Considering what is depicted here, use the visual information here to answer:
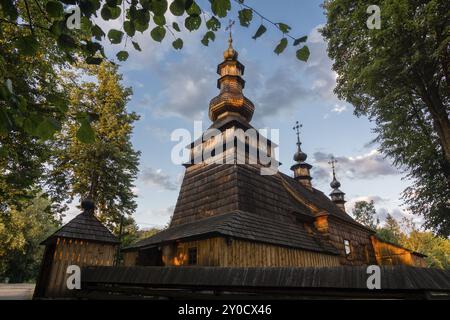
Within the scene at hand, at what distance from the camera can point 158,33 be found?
2566 mm

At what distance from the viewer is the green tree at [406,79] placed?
11.3m

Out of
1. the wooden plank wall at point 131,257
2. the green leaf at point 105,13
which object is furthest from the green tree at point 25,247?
the green leaf at point 105,13

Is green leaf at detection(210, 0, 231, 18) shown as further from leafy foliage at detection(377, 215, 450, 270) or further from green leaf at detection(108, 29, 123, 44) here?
leafy foliage at detection(377, 215, 450, 270)

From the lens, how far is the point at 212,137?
1991cm

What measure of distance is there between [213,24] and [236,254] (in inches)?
425

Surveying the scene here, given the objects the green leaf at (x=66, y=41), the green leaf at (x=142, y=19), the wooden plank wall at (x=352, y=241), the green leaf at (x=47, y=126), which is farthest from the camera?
the wooden plank wall at (x=352, y=241)

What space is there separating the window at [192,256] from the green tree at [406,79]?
1082 cm

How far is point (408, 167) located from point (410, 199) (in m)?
2.21

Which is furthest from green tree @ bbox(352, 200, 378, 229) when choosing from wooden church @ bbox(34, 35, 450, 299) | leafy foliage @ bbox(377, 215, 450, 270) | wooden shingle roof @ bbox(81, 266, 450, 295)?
wooden shingle roof @ bbox(81, 266, 450, 295)

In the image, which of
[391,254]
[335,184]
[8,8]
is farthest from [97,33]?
[335,184]

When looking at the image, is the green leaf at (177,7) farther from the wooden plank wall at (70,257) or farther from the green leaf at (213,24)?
the wooden plank wall at (70,257)

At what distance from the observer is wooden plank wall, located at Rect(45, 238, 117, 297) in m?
8.46

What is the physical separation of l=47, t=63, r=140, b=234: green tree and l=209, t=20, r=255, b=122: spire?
6875 mm

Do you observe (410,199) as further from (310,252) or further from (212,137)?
(212,137)
